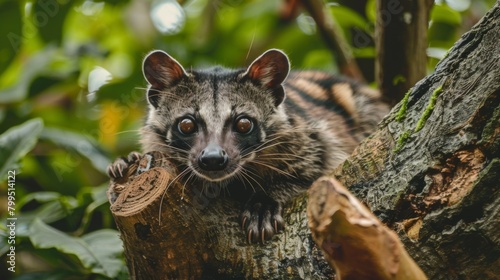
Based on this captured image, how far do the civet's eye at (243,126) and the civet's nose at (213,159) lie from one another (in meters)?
0.45

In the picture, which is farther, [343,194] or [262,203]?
[262,203]

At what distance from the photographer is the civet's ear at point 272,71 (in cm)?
563

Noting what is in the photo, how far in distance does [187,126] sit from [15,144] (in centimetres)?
166

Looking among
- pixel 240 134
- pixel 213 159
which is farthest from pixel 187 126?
pixel 213 159

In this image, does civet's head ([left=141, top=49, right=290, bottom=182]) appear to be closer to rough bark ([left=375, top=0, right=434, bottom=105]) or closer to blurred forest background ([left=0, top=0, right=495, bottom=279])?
blurred forest background ([left=0, top=0, right=495, bottom=279])

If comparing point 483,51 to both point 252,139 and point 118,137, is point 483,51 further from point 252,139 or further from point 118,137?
point 118,137

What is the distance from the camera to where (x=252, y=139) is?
546cm

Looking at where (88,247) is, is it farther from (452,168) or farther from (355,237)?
Answer: (355,237)

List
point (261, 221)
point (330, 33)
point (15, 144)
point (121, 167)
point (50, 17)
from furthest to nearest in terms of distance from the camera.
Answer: point (50, 17)
point (330, 33)
point (15, 144)
point (121, 167)
point (261, 221)

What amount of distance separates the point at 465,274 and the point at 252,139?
7.53ft

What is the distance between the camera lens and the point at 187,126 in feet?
17.8

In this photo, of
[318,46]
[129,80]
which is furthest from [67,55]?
[318,46]

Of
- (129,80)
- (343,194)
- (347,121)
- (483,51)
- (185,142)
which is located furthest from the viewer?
(129,80)

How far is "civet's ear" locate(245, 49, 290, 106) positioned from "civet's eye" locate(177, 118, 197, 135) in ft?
2.19
